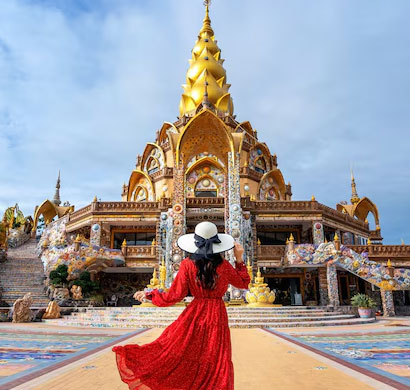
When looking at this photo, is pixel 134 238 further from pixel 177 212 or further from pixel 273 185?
pixel 273 185

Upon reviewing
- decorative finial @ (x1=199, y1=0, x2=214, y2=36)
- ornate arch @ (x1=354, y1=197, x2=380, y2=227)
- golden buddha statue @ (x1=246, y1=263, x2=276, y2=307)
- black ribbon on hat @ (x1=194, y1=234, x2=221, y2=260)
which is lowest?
golden buddha statue @ (x1=246, y1=263, x2=276, y2=307)

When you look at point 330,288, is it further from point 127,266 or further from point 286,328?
point 127,266

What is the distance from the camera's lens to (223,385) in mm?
2564

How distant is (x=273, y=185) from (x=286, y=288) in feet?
26.3

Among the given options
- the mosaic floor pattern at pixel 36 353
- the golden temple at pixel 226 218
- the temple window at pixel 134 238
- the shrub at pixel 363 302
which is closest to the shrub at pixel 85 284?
the golden temple at pixel 226 218

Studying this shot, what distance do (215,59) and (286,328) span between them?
1022 inches

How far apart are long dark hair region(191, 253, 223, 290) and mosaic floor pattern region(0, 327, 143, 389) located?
7.30ft

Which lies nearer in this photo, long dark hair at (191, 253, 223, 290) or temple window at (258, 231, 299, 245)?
long dark hair at (191, 253, 223, 290)

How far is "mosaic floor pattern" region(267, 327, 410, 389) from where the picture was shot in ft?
13.3

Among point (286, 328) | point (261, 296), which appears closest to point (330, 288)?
point (261, 296)

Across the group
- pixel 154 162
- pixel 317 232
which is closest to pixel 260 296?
pixel 317 232

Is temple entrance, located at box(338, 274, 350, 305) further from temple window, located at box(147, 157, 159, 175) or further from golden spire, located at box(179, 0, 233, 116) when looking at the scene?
golden spire, located at box(179, 0, 233, 116)

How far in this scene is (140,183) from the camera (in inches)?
1053

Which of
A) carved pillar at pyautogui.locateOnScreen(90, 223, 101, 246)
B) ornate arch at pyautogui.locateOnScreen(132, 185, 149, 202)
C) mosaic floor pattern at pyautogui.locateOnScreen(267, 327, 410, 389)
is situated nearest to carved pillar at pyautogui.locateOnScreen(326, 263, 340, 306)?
mosaic floor pattern at pyautogui.locateOnScreen(267, 327, 410, 389)
